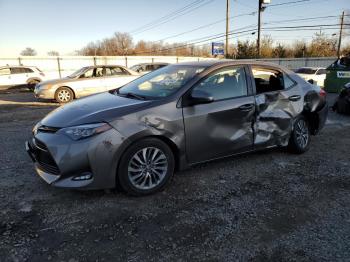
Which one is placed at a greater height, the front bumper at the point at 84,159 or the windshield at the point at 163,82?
the windshield at the point at 163,82

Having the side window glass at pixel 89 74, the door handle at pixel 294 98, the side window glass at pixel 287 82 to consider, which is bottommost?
the door handle at pixel 294 98

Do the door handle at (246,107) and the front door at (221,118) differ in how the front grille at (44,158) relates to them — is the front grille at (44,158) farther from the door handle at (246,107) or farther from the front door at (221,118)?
the door handle at (246,107)

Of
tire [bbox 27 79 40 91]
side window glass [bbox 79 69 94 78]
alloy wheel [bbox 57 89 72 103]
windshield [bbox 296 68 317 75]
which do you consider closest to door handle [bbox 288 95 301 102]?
side window glass [bbox 79 69 94 78]

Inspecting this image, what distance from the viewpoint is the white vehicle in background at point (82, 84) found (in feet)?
38.4

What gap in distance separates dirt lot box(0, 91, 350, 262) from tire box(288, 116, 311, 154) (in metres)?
0.40

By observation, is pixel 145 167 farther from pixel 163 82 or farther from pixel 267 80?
pixel 267 80

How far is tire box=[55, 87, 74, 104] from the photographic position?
11.8 metres

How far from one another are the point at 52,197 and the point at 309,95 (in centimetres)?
419

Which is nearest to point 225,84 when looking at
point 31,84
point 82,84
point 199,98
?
point 199,98

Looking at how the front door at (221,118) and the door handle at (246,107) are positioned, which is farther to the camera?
the door handle at (246,107)

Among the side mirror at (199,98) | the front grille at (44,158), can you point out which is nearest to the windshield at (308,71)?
the side mirror at (199,98)

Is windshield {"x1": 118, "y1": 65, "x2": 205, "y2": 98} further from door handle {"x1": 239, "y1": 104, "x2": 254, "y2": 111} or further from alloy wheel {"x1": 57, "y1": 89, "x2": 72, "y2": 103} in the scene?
alloy wheel {"x1": 57, "y1": 89, "x2": 72, "y2": 103}

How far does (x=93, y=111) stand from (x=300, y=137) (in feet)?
11.1

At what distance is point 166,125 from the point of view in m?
3.67
